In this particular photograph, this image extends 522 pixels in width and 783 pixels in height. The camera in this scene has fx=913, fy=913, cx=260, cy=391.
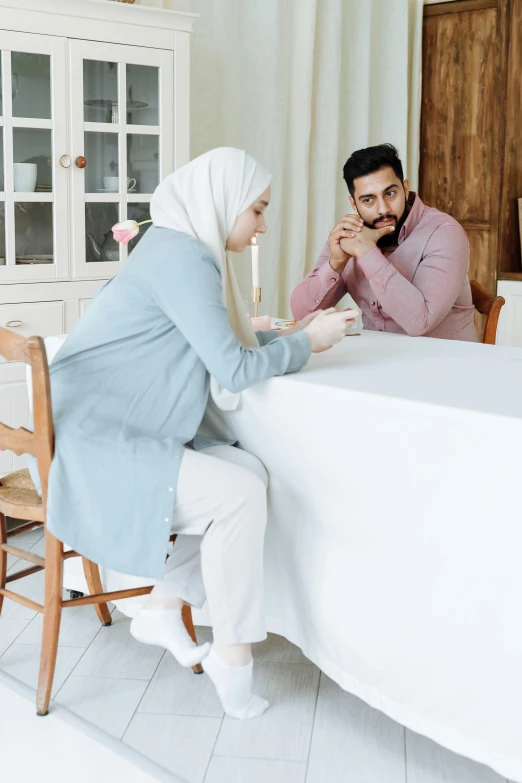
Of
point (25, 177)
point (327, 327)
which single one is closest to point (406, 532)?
point (327, 327)

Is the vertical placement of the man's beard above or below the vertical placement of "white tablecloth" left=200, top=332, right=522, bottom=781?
above

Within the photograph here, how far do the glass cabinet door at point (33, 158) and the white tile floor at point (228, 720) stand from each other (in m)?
1.26

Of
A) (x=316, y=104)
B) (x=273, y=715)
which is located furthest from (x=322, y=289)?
(x=316, y=104)

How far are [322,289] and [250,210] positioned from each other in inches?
31.7

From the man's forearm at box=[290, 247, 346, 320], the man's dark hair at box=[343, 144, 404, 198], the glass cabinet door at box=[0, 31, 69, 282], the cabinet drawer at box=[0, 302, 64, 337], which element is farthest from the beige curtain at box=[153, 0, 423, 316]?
the man's dark hair at box=[343, 144, 404, 198]

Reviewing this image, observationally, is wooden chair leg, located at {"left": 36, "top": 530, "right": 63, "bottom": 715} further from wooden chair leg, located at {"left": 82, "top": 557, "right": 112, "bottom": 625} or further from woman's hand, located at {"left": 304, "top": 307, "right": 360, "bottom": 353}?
woman's hand, located at {"left": 304, "top": 307, "right": 360, "bottom": 353}

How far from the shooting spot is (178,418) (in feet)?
6.33

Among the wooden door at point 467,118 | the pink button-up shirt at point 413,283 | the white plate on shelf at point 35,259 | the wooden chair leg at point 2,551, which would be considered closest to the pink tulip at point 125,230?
the pink button-up shirt at point 413,283

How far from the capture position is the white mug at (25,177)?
9.87 feet

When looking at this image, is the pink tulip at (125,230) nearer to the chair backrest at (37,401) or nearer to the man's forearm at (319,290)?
the chair backrest at (37,401)

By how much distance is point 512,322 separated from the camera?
167 inches

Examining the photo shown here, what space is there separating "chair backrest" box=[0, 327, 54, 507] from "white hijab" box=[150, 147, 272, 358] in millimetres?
352

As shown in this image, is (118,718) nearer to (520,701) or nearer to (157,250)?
(520,701)

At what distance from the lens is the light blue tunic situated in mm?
1805
